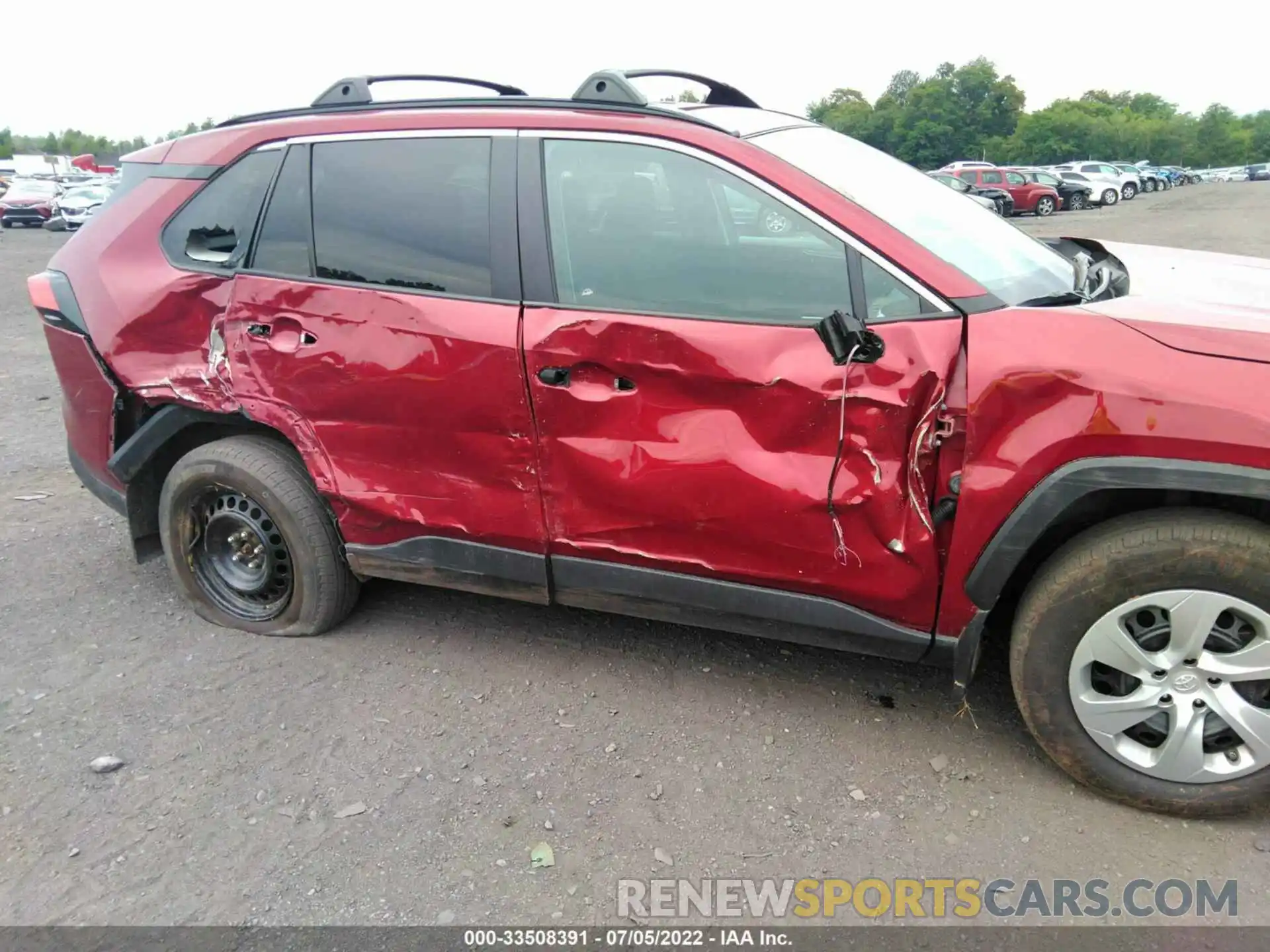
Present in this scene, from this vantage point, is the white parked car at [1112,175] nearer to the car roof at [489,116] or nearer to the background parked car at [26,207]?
the background parked car at [26,207]

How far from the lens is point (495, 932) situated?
7.30 feet

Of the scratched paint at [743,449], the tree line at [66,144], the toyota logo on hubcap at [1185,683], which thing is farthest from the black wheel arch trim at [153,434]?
the tree line at [66,144]

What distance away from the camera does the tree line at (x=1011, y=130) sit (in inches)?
3588

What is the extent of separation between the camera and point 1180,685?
234 cm

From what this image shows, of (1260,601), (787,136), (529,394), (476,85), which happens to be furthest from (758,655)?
(476,85)

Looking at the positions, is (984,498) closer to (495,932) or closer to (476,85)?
(495,932)

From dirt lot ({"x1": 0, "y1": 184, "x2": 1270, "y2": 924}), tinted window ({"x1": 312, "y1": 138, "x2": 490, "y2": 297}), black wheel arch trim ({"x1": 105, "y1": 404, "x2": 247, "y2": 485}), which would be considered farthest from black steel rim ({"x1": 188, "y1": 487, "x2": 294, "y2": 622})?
tinted window ({"x1": 312, "y1": 138, "x2": 490, "y2": 297})

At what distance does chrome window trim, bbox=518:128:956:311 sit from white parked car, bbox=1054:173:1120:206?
35939 mm

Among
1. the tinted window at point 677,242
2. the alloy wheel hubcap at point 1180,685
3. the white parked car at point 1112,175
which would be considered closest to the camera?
the alloy wheel hubcap at point 1180,685

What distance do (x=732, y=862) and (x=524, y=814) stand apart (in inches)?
24.2

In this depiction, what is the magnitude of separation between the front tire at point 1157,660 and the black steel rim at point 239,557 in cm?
268

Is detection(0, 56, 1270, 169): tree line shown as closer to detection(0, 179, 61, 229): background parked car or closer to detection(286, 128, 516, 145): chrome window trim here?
detection(0, 179, 61, 229): background parked car

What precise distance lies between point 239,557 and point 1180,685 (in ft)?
10.8

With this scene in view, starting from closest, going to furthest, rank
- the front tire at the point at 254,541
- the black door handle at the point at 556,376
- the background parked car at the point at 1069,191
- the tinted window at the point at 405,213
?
the black door handle at the point at 556,376 → the tinted window at the point at 405,213 → the front tire at the point at 254,541 → the background parked car at the point at 1069,191
